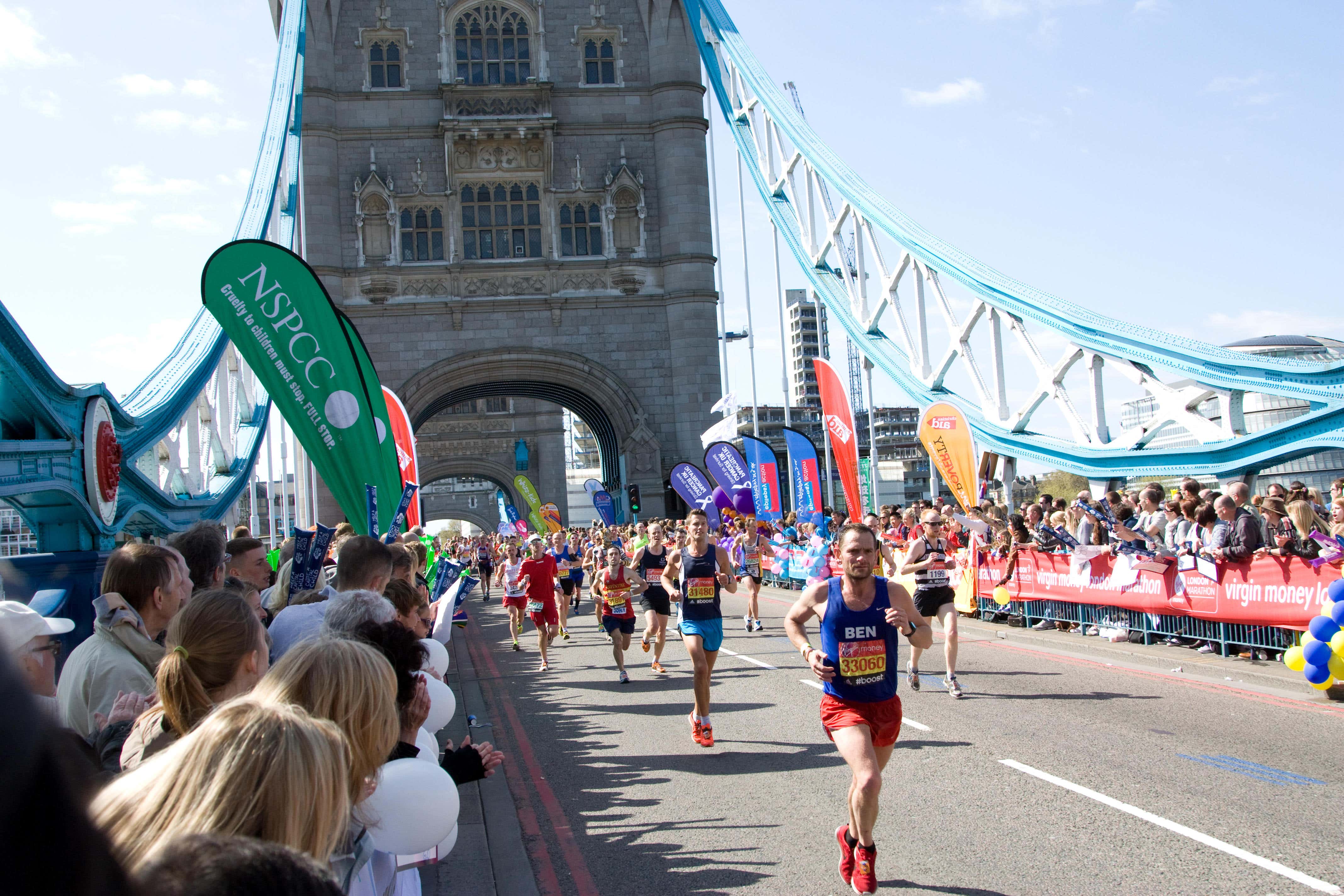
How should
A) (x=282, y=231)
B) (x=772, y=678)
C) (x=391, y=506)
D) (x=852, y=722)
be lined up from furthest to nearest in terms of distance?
(x=282, y=231)
(x=772, y=678)
(x=391, y=506)
(x=852, y=722)

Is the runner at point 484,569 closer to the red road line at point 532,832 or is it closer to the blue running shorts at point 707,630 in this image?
the blue running shorts at point 707,630

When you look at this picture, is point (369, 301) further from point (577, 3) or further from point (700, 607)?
point (700, 607)

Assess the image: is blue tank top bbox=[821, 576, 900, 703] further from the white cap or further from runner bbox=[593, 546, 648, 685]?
runner bbox=[593, 546, 648, 685]

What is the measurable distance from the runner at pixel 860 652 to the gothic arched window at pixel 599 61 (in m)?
33.4

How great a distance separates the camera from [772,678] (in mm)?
12289

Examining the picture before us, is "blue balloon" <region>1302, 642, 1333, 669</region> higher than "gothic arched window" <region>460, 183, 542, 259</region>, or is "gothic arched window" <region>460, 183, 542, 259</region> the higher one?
"gothic arched window" <region>460, 183, 542, 259</region>

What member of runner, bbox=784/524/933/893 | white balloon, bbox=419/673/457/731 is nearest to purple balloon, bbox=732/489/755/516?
runner, bbox=784/524/933/893

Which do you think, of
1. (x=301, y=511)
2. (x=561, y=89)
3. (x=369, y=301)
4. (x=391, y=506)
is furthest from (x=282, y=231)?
(x=391, y=506)

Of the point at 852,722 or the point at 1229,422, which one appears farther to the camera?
the point at 1229,422

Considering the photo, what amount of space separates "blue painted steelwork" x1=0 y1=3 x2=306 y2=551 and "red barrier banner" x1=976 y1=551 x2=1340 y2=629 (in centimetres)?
1120

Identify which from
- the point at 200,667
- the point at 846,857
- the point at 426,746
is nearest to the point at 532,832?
the point at 846,857

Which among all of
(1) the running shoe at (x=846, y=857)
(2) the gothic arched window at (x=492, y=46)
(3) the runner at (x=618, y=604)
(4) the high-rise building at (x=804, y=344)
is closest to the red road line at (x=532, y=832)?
(1) the running shoe at (x=846, y=857)

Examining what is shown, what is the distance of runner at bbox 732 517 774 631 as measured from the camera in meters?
17.3

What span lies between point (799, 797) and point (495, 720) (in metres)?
4.46
